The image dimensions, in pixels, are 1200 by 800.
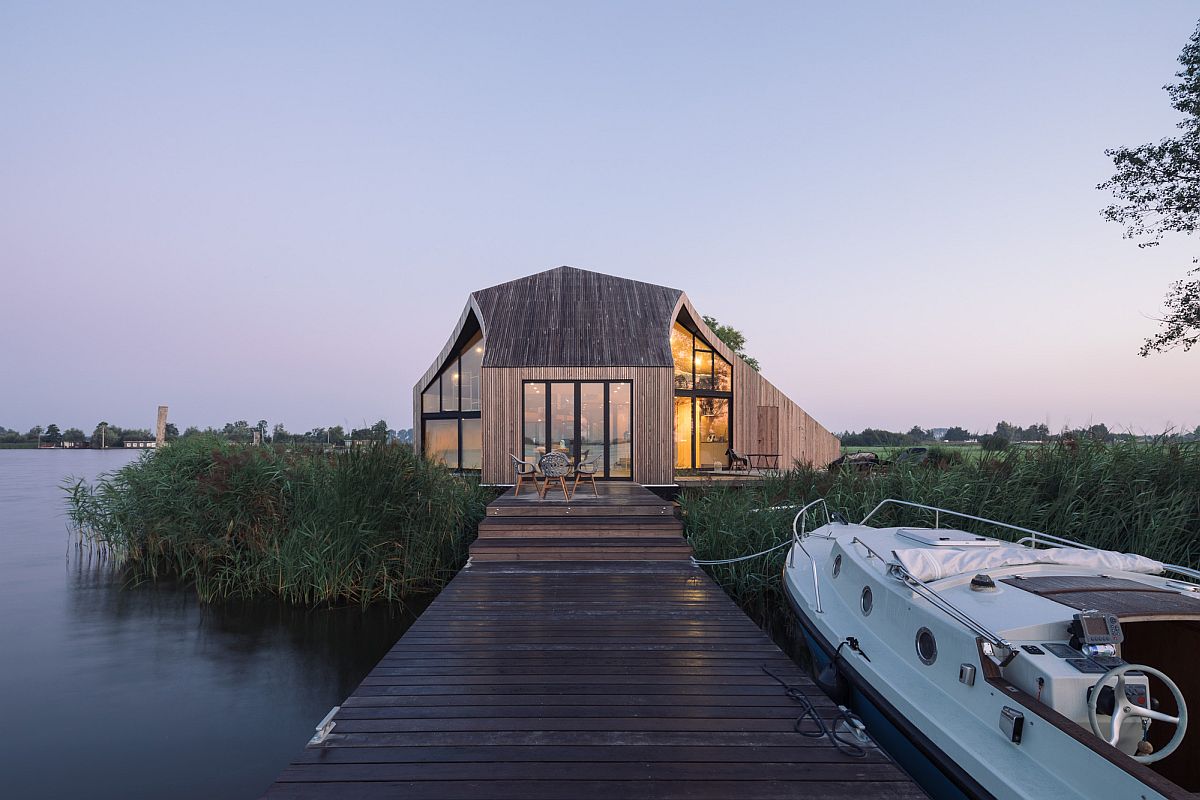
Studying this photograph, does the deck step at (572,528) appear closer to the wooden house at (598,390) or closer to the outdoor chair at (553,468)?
the outdoor chair at (553,468)

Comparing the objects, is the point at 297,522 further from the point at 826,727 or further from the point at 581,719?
the point at 826,727

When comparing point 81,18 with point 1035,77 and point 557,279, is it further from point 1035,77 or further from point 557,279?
point 1035,77

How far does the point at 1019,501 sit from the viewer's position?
6.68 m

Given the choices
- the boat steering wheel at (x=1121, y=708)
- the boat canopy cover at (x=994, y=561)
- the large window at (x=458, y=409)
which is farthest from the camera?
the large window at (x=458, y=409)

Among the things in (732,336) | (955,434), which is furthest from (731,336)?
(955,434)

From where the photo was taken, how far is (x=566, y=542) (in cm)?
707

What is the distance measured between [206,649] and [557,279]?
1052cm

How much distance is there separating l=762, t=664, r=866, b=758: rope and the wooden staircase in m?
3.89

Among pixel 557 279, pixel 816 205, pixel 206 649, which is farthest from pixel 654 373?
pixel 816 205

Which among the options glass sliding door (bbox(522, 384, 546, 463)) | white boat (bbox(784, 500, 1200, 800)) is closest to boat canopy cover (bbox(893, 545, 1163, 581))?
white boat (bbox(784, 500, 1200, 800))

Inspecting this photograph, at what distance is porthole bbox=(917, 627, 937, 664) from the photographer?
9.68 ft

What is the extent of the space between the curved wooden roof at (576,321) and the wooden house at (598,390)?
1.3 inches

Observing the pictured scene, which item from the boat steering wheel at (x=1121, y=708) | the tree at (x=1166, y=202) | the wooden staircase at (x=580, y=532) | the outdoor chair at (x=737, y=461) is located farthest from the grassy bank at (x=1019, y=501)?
the tree at (x=1166, y=202)

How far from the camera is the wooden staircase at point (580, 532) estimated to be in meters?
6.82
